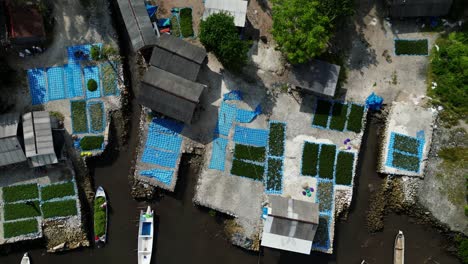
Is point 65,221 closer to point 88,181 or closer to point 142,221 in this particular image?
point 88,181

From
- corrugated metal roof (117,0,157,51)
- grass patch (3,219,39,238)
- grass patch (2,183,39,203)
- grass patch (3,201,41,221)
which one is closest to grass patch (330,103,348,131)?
corrugated metal roof (117,0,157,51)

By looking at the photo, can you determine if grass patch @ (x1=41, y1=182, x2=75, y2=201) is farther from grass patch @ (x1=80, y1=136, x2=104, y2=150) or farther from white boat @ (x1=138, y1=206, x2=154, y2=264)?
white boat @ (x1=138, y1=206, x2=154, y2=264)

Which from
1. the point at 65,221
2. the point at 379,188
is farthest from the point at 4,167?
the point at 379,188

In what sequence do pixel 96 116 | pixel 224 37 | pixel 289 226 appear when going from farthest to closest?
pixel 96 116 < pixel 224 37 < pixel 289 226

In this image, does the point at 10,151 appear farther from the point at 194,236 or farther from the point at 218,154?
the point at 218,154

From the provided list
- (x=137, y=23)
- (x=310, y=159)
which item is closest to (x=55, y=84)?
(x=137, y=23)
